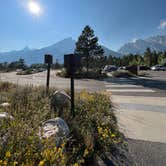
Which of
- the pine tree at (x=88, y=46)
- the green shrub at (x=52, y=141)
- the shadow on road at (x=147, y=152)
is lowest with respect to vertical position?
the shadow on road at (x=147, y=152)

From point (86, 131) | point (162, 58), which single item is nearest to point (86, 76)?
point (86, 131)

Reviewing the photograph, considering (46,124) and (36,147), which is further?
(46,124)

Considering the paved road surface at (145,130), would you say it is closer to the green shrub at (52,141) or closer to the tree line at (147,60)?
the green shrub at (52,141)

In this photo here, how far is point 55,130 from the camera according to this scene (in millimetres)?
3258

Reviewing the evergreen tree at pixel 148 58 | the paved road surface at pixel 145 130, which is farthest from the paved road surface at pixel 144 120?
the evergreen tree at pixel 148 58

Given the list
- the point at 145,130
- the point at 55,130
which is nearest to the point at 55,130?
the point at 55,130

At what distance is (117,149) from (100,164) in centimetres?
68

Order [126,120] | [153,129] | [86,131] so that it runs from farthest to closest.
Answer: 1. [126,120]
2. [153,129]
3. [86,131]

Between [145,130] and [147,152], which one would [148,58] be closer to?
[145,130]

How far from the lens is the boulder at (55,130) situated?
3.09 meters

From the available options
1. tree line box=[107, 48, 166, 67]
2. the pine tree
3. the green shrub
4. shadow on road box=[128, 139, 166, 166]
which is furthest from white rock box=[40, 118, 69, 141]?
tree line box=[107, 48, 166, 67]

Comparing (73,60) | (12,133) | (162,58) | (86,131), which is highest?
(162,58)

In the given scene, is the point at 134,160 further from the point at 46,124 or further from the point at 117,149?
the point at 46,124

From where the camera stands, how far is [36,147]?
2766mm
